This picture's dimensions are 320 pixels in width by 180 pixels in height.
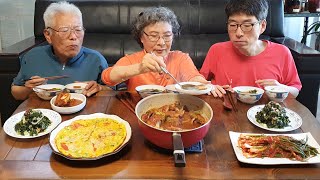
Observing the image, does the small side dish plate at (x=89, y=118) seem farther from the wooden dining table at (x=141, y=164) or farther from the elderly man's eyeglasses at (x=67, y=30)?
the elderly man's eyeglasses at (x=67, y=30)

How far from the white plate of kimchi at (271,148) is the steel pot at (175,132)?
0.44 feet

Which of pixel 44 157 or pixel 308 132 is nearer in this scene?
pixel 44 157

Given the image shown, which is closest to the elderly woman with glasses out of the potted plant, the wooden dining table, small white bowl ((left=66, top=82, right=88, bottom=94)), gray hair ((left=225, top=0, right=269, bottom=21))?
small white bowl ((left=66, top=82, right=88, bottom=94))

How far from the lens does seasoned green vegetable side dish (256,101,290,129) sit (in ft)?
4.08

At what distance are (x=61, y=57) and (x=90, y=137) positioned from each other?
982 mm

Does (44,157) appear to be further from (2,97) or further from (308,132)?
(2,97)

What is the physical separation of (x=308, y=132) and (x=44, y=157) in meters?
0.93

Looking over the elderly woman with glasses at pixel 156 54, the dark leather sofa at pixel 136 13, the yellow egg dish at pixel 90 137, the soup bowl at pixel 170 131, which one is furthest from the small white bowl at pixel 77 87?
the dark leather sofa at pixel 136 13

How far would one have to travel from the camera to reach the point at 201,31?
10.9ft

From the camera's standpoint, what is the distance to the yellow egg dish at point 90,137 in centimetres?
103

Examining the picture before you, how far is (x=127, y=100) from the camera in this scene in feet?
4.90

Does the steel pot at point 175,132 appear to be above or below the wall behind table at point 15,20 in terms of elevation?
below

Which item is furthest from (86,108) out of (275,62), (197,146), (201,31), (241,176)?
(201,31)

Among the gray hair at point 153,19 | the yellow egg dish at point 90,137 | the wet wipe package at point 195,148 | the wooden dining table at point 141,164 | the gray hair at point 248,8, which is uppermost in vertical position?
the gray hair at point 248,8
